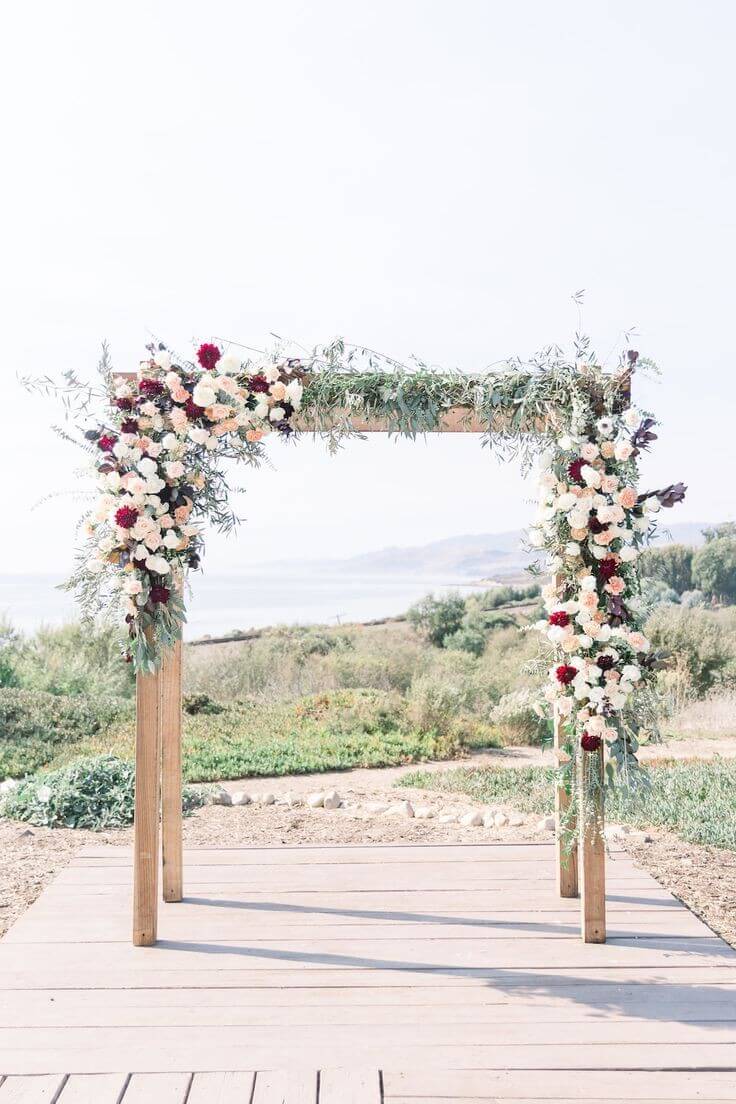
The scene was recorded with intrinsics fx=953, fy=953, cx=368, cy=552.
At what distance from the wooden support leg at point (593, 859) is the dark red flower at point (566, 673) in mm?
316

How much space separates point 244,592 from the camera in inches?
725

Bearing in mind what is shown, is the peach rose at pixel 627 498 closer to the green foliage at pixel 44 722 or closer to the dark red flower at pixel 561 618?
the dark red flower at pixel 561 618

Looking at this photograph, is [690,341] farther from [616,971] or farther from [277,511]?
[616,971]

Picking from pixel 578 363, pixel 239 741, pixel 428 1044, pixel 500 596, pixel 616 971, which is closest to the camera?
pixel 428 1044

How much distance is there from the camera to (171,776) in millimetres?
4238

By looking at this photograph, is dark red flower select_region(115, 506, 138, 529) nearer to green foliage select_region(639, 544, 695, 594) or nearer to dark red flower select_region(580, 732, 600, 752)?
dark red flower select_region(580, 732, 600, 752)

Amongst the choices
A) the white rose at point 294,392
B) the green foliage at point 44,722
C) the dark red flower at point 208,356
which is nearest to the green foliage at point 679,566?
the green foliage at point 44,722

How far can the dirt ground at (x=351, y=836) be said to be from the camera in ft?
15.7

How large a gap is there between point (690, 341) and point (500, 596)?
843cm

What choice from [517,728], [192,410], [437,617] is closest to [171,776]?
[192,410]

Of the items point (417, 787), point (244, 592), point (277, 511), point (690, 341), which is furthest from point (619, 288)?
point (244, 592)

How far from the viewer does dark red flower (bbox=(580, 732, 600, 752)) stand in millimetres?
3640

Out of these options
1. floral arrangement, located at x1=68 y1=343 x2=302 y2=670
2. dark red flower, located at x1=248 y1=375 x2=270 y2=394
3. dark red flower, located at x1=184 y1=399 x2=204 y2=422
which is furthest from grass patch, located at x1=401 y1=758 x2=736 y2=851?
dark red flower, located at x1=184 y1=399 x2=204 y2=422

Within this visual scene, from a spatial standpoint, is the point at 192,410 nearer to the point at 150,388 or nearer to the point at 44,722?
the point at 150,388
